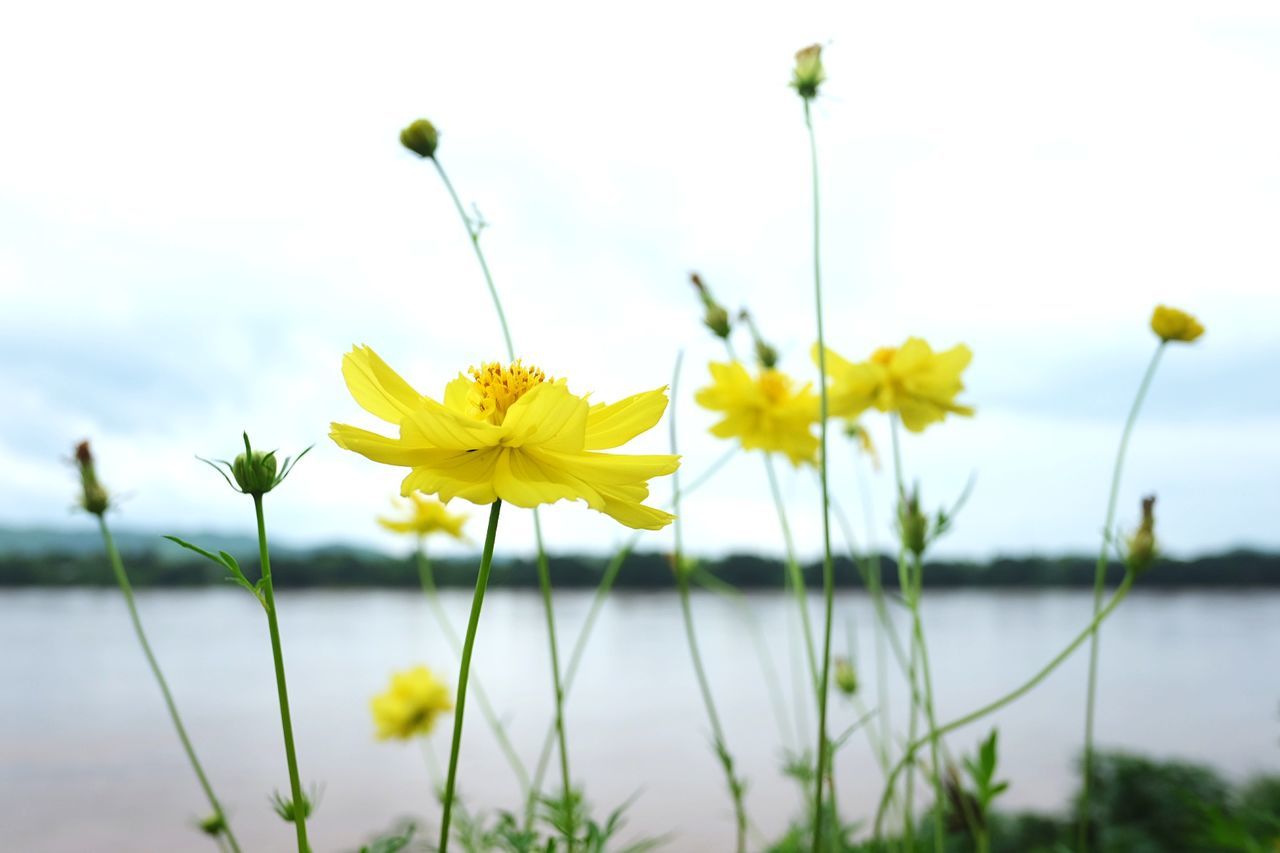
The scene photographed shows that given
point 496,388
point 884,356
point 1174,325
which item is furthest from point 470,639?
point 1174,325

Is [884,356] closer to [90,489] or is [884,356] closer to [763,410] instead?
[763,410]

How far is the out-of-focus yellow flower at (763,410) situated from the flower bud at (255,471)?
969 mm

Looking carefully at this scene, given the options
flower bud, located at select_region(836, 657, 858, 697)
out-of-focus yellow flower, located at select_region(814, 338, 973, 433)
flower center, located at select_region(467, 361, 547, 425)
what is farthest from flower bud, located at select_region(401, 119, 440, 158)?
flower bud, located at select_region(836, 657, 858, 697)

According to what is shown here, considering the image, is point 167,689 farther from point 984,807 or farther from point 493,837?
point 984,807

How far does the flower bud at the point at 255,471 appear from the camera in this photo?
65cm

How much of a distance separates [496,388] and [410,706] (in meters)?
1.83

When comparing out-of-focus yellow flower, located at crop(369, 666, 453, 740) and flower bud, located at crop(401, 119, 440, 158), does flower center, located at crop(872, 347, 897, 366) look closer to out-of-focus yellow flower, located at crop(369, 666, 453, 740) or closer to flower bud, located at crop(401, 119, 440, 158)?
flower bud, located at crop(401, 119, 440, 158)

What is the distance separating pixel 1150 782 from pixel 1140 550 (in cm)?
197

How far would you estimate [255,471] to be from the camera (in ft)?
2.16

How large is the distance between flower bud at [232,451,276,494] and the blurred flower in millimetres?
632

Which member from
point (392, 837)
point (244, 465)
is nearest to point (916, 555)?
point (392, 837)

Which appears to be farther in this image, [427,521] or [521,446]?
[427,521]

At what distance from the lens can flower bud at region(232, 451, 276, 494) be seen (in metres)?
0.65

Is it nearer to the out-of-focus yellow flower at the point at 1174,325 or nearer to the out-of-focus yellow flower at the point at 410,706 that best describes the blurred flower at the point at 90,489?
the out-of-focus yellow flower at the point at 410,706
